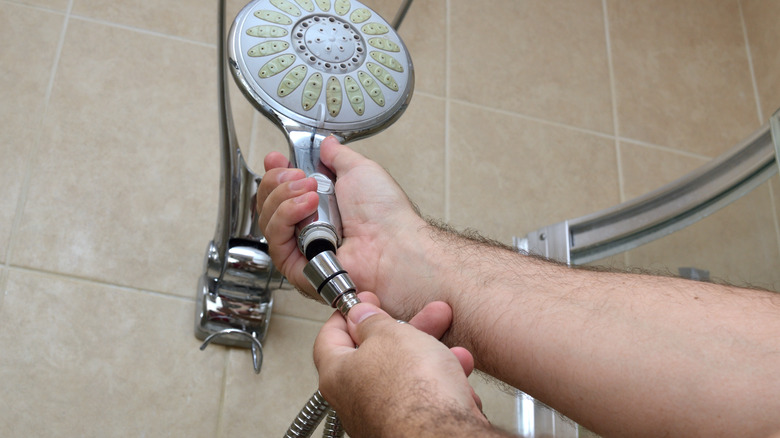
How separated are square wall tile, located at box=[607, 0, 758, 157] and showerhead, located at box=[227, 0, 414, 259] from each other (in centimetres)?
58

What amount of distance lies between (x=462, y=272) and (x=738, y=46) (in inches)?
34.6

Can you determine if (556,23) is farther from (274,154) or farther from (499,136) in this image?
A: (274,154)

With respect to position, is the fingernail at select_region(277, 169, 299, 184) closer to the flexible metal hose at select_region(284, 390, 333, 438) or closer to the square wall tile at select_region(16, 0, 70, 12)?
the flexible metal hose at select_region(284, 390, 333, 438)

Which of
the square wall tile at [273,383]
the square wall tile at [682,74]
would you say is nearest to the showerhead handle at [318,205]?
the square wall tile at [273,383]

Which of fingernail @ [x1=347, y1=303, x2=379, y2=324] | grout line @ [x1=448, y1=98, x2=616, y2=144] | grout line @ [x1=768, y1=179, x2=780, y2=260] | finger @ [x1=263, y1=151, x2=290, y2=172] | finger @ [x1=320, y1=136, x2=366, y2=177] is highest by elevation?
grout line @ [x1=768, y1=179, x2=780, y2=260]

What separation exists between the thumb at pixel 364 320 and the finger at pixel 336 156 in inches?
8.0

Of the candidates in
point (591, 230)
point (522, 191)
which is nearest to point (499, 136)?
point (522, 191)

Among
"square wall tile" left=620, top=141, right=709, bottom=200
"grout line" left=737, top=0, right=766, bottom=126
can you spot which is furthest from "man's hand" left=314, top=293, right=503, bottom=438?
"grout line" left=737, top=0, right=766, bottom=126

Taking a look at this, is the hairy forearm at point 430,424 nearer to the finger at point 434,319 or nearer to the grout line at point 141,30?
the finger at point 434,319

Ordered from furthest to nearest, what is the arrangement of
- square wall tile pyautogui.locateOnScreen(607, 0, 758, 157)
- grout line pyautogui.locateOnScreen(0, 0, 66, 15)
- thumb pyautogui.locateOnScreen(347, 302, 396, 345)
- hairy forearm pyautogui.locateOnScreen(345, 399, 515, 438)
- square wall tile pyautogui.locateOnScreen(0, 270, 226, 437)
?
square wall tile pyautogui.locateOnScreen(607, 0, 758, 157) → grout line pyautogui.locateOnScreen(0, 0, 66, 15) → square wall tile pyautogui.locateOnScreen(0, 270, 226, 437) → thumb pyautogui.locateOnScreen(347, 302, 396, 345) → hairy forearm pyautogui.locateOnScreen(345, 399, 515, 438)

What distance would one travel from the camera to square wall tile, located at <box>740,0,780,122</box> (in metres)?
1.28

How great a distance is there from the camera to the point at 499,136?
3.69 ft

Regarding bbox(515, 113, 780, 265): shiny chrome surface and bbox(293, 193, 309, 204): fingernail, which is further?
bbox(515, 113, 780, 265): shiny chrome surface

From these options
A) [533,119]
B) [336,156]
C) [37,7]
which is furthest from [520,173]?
[37,7]
